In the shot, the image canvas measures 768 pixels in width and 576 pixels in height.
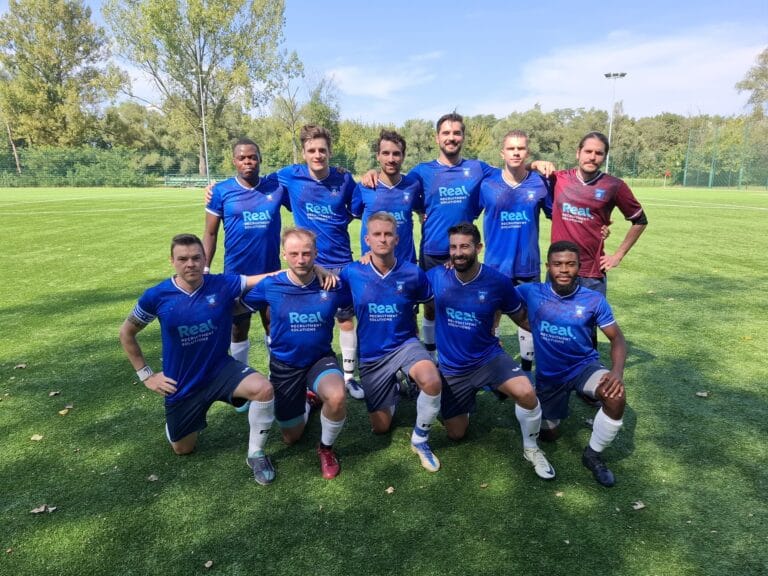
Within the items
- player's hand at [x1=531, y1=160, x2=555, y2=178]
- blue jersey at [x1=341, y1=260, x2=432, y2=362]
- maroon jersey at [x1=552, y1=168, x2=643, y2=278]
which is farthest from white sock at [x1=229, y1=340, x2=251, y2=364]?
player's hand at [x1=531, y1=160, x2=555, y2=178]

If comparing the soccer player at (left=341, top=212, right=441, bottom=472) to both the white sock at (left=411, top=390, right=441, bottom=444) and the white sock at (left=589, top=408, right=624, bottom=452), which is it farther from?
the white sock at (left=589, top=408, right=624, bottom=452)

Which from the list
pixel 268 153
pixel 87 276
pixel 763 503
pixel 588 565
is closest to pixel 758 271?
pixel 763 503

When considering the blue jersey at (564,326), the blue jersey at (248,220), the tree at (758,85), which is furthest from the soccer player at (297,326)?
the tree at (758,85)

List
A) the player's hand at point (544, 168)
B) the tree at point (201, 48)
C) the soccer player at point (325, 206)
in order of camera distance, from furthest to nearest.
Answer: the tree at point (201, 48), the soccer player at point (325, 206), the player's hand at point (544, 168)

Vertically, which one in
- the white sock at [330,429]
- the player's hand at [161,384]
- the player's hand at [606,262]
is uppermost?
the player's hand at [606,262]

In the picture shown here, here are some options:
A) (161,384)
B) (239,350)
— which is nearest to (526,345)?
(239,350)

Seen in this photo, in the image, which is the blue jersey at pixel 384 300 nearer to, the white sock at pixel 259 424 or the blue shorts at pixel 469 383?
the blue shorts at pixel 469 383

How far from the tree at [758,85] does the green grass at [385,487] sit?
63.2m

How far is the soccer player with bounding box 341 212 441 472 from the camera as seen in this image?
3.83 meters

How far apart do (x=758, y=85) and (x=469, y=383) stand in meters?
67.7

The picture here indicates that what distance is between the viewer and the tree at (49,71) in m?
48.1

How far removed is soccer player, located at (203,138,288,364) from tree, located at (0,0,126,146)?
51492mm

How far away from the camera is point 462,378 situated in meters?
3.92

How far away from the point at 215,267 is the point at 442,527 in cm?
859
